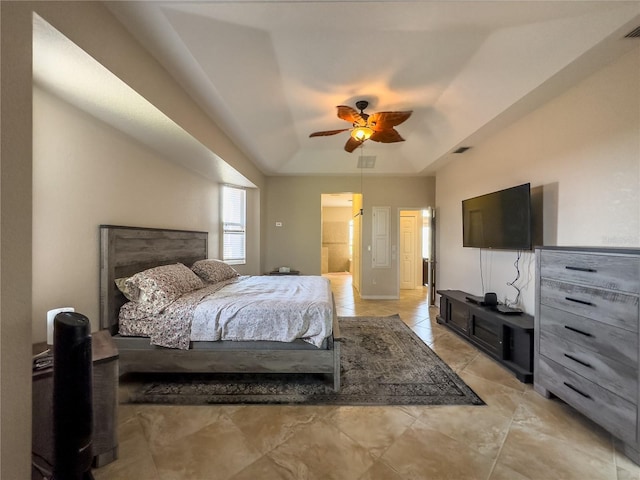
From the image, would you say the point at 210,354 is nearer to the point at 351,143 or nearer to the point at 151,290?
the point at 151,290

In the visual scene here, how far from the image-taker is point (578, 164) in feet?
7.58

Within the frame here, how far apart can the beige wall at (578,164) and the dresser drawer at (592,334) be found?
0.73 meters

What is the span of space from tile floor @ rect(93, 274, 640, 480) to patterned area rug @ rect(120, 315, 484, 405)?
0.10 metres

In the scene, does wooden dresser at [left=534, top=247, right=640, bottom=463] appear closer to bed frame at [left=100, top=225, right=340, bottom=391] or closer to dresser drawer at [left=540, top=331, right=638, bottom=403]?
dresser drawer at [left=540, top=331, right=638, bottom=403]

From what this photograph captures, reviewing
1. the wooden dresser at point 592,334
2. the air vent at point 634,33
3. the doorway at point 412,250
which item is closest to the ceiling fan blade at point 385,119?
the air vent at point 634,33

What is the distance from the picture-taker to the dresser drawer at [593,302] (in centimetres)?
153

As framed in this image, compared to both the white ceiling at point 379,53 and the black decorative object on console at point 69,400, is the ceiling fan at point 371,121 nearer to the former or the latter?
the white ceiling at point 379,53

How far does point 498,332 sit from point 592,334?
1033 millimetres

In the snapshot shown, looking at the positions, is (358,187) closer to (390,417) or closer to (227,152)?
(227,152)

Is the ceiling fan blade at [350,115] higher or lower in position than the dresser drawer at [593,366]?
higher

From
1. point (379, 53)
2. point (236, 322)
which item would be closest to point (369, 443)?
point (236, 322)

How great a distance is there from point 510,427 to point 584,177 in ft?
7.19

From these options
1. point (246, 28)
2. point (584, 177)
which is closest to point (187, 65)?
point (246, 28)

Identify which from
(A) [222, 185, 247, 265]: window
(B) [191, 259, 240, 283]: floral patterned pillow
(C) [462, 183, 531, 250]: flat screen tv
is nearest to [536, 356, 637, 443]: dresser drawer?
(C) [462, 183, 531, 250]: flat screen tv
